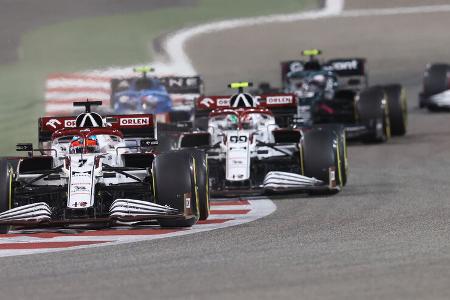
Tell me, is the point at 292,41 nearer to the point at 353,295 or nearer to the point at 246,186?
the point at 246,186

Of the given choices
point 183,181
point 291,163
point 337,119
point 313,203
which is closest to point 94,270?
point 183,181

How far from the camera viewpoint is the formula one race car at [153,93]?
34031 millimetres

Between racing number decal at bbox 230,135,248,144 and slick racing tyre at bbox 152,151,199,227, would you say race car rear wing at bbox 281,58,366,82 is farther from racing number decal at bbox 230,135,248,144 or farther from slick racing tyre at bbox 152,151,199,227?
slick racing tyre at bbox 152,151,199,227

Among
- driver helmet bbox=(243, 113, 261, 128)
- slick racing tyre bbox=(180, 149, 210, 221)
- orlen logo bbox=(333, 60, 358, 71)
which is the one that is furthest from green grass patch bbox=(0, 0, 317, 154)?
slick racing tyre bbox=(180, 149, 210, 221)

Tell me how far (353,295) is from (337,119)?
1956 centimetres

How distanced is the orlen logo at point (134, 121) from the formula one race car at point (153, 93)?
12288mm

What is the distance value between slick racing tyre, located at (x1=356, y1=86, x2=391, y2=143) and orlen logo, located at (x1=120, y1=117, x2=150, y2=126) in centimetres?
1061

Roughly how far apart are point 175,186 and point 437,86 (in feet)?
64.4

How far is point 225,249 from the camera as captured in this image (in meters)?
15.7

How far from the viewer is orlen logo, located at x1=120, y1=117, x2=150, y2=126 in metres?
21.3

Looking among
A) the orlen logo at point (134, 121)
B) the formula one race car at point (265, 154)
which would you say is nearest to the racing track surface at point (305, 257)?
the formula one race car at point (265, 154)

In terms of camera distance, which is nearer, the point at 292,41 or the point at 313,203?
the point at 313,203

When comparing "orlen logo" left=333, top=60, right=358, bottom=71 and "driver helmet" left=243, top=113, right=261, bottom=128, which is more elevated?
"orlen logo" left=333, top=60, right=358, bottom=71

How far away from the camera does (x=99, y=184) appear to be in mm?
18344
